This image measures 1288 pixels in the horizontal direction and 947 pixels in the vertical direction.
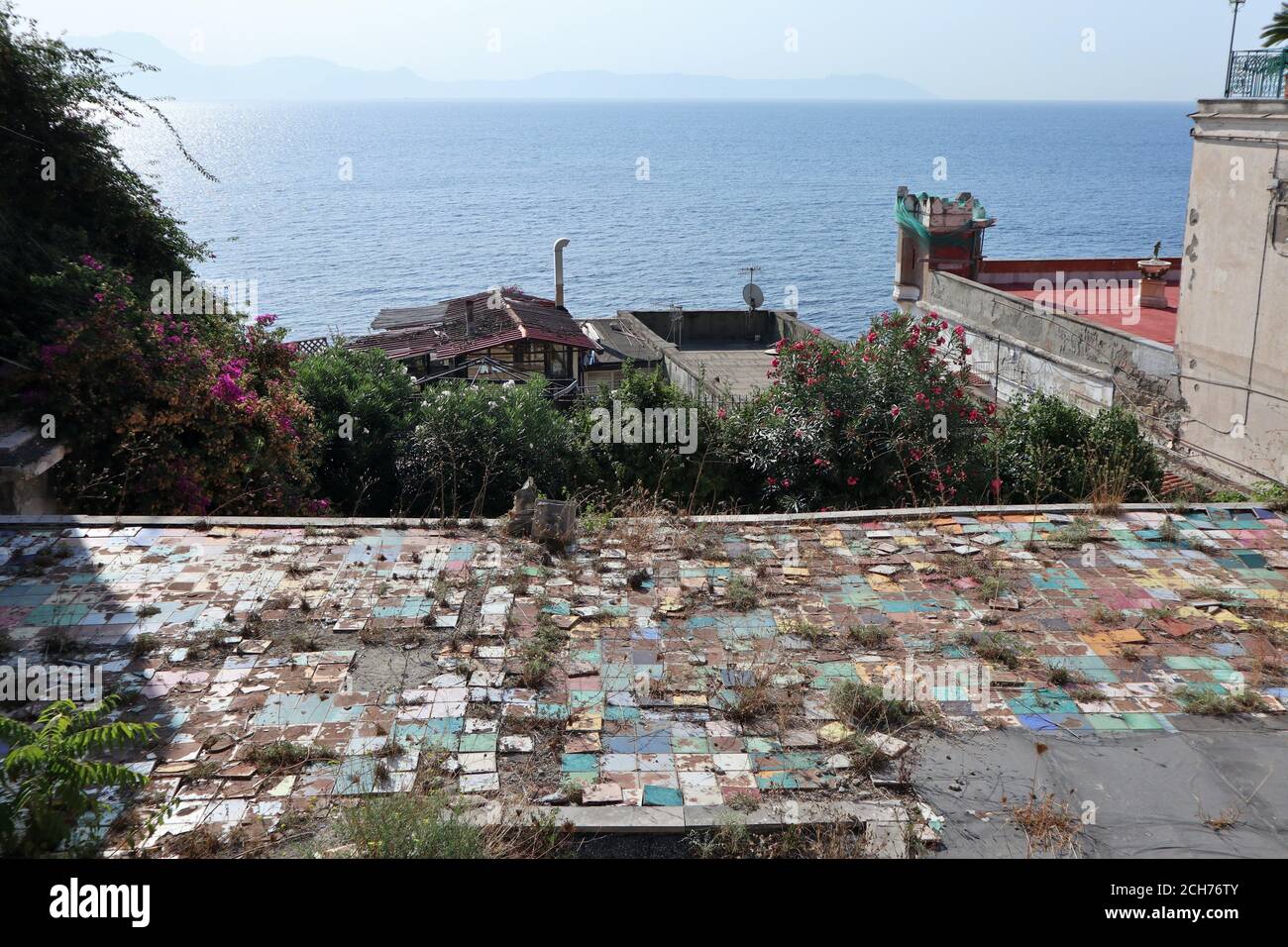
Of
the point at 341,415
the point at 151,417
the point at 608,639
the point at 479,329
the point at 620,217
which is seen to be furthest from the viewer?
the point at 620,217

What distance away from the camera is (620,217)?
98.8 metres

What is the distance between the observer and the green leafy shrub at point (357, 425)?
14867mm

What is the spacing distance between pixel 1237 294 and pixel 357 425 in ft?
46.1

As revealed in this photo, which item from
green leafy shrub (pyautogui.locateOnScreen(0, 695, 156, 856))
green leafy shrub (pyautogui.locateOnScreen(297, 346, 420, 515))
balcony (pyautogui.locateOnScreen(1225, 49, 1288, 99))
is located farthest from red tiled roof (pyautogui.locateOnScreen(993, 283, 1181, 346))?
green leafy shrub (pyautogui.locateOnScreen(0, 695, 156, 856))

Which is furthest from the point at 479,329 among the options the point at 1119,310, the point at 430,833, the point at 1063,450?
the point at 430,833

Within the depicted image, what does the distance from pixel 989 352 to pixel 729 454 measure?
497 inches

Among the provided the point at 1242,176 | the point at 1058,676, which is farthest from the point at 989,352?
the point at 1058,676

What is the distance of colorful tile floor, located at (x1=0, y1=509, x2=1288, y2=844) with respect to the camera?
580 centimetres

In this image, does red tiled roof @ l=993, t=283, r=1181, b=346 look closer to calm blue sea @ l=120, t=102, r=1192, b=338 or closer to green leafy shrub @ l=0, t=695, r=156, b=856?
green leafy shrub @ l=0, t=695, r=156, b=856

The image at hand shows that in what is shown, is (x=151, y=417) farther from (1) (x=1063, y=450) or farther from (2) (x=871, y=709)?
(1) (x=1063, y=450)

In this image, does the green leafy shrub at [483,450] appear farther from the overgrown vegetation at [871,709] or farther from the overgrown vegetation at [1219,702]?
the overgrown vegetation at [1219,702]

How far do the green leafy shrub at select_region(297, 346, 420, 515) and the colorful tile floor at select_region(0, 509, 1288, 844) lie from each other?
19.2 ft

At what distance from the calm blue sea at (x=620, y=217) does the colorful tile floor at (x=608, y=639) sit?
17.6 meters
